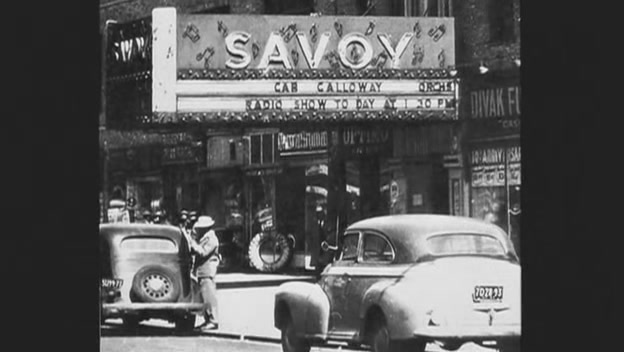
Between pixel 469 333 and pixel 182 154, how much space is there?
55.4 inches

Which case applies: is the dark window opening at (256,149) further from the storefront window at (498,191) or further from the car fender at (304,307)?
the storefront window at (498,191)

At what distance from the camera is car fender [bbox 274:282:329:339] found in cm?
979

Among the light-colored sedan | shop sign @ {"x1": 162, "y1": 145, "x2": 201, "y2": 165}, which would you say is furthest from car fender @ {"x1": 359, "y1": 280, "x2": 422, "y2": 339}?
shop sign @ {"x1": 162, "y1": 145, "x2": 201, "y2": 165}

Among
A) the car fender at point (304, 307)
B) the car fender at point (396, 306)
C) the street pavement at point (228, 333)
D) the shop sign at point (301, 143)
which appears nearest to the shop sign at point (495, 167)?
the car fender at point (396, 306)

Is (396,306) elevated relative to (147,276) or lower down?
lower down

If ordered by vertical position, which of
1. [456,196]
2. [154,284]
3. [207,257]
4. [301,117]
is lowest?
[154,284]

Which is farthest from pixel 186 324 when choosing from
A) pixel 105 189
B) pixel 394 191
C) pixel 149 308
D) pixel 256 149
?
pixel 394 191

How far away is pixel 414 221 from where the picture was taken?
973 centimetres

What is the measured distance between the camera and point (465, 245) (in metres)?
9.72

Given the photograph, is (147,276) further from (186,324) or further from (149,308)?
(186,324)

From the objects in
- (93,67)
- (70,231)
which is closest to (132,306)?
(70,231)

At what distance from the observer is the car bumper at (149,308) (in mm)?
9797

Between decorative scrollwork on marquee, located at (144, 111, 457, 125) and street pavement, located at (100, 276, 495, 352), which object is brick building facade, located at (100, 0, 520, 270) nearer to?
decorative scrollwork on marquee, located at (144, 111, 457, 125)

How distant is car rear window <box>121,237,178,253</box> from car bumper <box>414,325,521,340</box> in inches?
42.9
